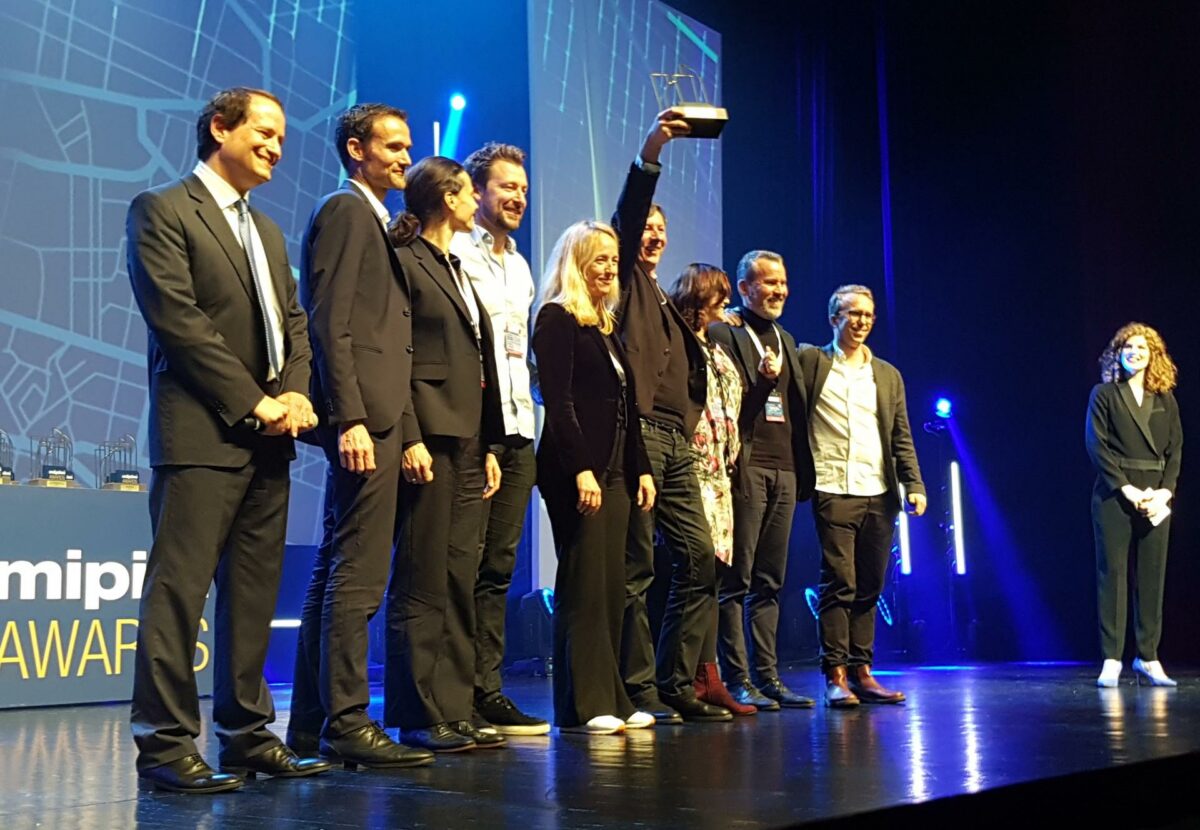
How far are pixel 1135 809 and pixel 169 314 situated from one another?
2129 millimetres

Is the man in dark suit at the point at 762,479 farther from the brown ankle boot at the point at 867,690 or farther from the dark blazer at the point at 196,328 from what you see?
the dark blazer at the point at 196,328

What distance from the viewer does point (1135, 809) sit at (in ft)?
9.11

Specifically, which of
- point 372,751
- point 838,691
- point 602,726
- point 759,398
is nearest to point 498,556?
point 602,726

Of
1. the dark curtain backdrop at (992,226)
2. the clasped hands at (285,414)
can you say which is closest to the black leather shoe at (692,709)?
the clasped hands at (285,414)

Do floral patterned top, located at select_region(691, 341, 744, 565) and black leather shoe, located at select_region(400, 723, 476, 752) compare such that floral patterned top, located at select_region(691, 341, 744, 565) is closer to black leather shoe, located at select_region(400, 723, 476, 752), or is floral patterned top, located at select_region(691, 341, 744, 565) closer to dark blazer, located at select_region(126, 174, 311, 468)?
black leather shoe, located at select_region(400, 723, 476, 752)

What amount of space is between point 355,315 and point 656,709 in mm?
1440

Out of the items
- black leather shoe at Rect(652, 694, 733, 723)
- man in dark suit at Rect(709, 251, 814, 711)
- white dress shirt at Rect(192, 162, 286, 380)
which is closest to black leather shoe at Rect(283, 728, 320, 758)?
white dress shirt at Rect(192, 162, 286, 380)

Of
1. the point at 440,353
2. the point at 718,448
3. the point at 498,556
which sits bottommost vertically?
the point at 498,556

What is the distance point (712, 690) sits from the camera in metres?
3.89

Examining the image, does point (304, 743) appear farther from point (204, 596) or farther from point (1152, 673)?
A: point (1152, 673)

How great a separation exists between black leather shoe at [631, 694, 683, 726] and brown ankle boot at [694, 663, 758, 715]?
0.23 meters

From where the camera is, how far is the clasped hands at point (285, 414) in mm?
2447

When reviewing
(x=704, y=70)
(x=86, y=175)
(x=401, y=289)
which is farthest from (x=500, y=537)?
(x=704, y=70)

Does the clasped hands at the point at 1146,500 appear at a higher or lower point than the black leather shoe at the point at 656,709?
higher
